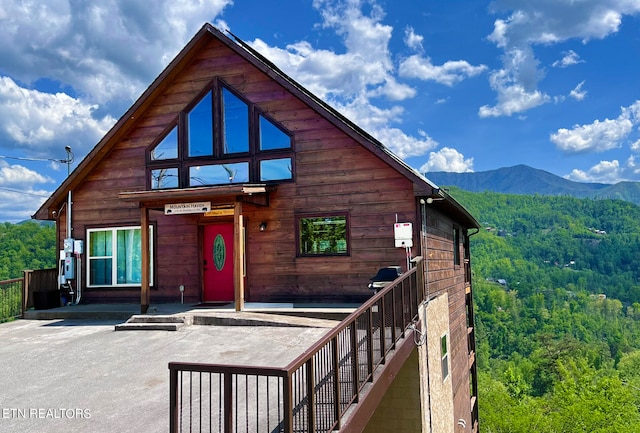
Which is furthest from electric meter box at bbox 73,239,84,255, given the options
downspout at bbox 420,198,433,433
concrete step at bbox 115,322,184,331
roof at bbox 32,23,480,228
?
downspout at bbox 420,198,433,433

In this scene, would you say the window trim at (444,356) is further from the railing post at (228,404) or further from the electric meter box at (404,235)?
the railing post at (228,404)

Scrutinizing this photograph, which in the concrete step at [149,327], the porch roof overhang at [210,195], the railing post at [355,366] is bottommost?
the concrete step at [149,327]

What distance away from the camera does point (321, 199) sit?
951 cm

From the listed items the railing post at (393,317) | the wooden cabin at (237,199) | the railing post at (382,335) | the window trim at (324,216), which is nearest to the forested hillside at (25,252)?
the wooden cabin at (237,199)

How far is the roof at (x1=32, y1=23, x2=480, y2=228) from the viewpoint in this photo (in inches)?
353

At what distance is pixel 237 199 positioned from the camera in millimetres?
8836

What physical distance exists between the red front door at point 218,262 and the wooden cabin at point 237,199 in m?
0.03

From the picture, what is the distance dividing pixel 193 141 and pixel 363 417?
8118 mm

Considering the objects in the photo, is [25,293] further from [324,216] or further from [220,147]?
[324,216]

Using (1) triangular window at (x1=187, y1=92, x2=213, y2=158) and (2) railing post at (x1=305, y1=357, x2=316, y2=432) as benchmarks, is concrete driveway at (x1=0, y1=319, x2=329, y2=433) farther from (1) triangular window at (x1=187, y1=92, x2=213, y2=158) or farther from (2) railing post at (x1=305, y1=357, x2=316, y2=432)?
(1) triangular window at (x1=187, y1=92, x2=213, y2=158)

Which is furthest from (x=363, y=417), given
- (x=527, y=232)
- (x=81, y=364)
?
(x=527, y=232)

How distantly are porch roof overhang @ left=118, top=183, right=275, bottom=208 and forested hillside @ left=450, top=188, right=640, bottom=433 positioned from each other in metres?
29.7

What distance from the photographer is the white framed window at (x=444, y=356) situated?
29.8ft

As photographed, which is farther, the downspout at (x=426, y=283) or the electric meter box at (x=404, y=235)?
the electric meter box at (x=404, y=235)
